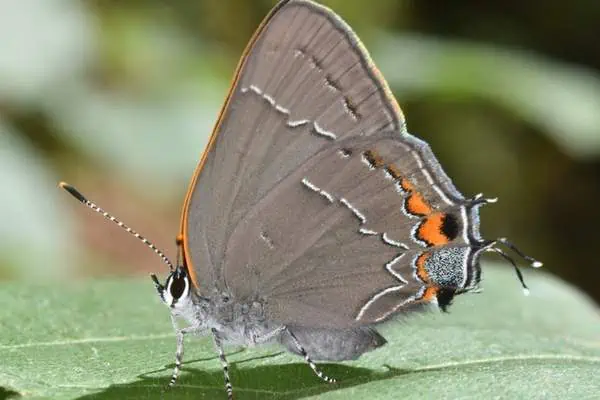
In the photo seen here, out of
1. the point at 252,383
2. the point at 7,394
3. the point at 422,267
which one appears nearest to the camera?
the point at 7,394

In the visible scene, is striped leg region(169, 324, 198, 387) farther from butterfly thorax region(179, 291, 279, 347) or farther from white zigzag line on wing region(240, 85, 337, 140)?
white zigzag line on wing region(240, 85, 337, 140)

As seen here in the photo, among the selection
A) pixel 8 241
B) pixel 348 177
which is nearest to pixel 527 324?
pixel 348 177

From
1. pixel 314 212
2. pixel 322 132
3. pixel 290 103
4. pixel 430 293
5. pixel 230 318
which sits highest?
pixel 290 103

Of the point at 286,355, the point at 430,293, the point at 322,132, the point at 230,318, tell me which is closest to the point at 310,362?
the point at 286,355

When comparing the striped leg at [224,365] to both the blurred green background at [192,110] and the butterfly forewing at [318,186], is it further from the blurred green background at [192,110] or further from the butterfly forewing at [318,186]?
the blurred green background at [192,110]

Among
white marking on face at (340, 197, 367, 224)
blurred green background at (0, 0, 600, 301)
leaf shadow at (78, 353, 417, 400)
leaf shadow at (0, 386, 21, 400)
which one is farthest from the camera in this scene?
blurred green background at (0, 0, 600, 301)

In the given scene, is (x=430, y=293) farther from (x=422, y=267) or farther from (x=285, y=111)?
(x=285, y=111)

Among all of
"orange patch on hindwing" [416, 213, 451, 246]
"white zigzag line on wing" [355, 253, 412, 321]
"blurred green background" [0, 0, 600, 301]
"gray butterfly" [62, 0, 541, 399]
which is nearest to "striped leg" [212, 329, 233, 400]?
"gray butterfly" [62, 0, 541, 399]
